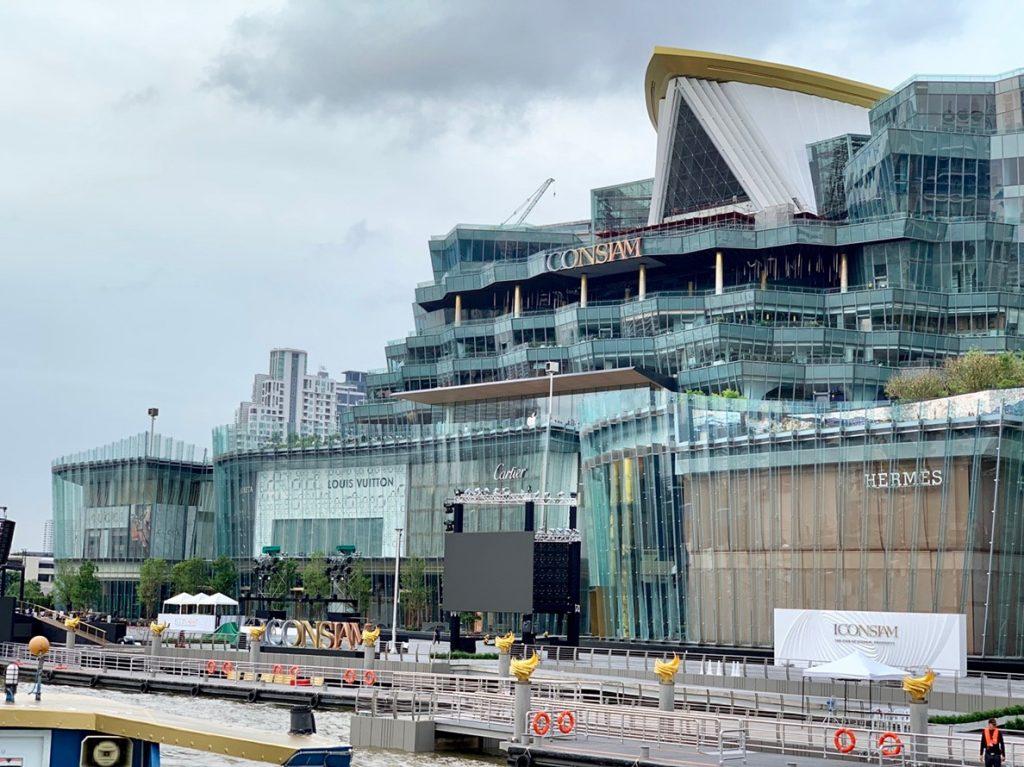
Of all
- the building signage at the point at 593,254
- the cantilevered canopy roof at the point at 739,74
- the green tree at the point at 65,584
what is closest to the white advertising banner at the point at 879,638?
the building signage at the point at 593,254

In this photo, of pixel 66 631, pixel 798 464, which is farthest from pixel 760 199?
pixel 66 631

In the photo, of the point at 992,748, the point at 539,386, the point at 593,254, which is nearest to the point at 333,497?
the point at 539,386

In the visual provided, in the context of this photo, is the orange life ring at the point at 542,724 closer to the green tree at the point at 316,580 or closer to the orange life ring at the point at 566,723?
the orange life ring at the point at 566,723

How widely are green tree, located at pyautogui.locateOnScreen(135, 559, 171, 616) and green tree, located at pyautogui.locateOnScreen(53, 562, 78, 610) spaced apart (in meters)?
7.35

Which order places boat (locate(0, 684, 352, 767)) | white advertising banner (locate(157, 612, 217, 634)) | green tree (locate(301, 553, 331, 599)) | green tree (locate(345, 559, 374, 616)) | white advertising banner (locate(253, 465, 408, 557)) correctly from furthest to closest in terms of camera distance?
white advertising banner (locate(253, 465, 408, 557)) → green tree (locate(345, 559, 374, 616)) → green tree (locate(301, 553, 331, 599)) → white advertising banner (locate(157, 612, 217, 634)) → boat (locate(0, 684, 352, 767))

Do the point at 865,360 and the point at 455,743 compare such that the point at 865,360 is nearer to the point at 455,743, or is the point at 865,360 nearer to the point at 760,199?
the point at 760,199

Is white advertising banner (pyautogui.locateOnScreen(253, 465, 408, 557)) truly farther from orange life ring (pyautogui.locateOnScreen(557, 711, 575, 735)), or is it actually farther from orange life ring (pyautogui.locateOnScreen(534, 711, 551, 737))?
orange life ring (pyautogui.locateOnScreen(534, 711, 551, 737))

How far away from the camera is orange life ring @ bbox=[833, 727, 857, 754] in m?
38.9

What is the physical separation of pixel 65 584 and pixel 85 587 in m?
5.82

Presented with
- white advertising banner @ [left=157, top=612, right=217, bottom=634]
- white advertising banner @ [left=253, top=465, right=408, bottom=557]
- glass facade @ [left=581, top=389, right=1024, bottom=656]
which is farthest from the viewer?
white advertising banner @ [left=253, top=465, right=408, bottom=557]

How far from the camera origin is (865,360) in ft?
435

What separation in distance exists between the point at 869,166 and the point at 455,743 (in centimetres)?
10232

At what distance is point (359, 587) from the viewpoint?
131 metres

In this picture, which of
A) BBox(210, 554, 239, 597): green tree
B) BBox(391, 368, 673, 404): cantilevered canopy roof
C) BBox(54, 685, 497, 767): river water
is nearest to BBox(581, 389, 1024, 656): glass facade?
BBox(391, 368, 673, 404): cantilevered canopy roof
